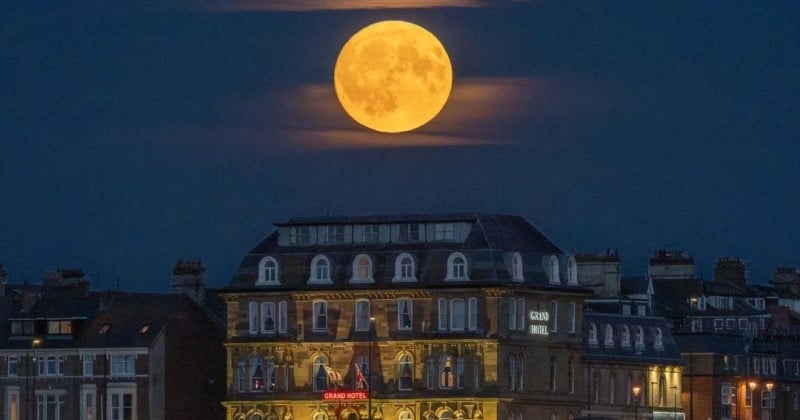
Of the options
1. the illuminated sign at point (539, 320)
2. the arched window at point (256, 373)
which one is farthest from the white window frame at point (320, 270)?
the illuminated sign at point (539, 320)

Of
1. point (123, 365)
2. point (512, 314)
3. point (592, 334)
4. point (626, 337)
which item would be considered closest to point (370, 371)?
point (512, 314)

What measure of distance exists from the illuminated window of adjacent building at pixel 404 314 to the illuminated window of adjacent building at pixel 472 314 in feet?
11.2

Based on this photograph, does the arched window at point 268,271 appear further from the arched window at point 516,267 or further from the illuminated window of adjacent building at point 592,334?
the illuminated window of adjacent building at point 592,334

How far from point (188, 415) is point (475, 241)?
2387 cm

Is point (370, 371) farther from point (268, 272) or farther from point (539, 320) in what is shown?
point (539, 320)

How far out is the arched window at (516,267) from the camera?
16375cm

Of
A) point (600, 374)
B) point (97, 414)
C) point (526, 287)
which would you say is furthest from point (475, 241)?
point (97, 414)

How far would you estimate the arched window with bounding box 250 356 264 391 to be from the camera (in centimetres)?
16712

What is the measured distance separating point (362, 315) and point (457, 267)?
6.31 meters

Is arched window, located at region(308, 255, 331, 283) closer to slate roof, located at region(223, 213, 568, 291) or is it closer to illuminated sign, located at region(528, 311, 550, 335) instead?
slate roof, located at region(223, 213, 568, 291)

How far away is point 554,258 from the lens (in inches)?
6565

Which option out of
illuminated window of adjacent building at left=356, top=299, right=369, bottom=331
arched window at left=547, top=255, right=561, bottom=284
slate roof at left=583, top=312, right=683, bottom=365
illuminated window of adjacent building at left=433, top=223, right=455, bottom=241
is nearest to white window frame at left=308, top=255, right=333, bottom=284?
illuminated window of adjacent building at left=356, top=299, right=369, bottom=331

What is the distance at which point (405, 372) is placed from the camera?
16375 centimetres

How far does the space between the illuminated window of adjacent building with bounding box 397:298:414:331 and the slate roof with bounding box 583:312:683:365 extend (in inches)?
545
